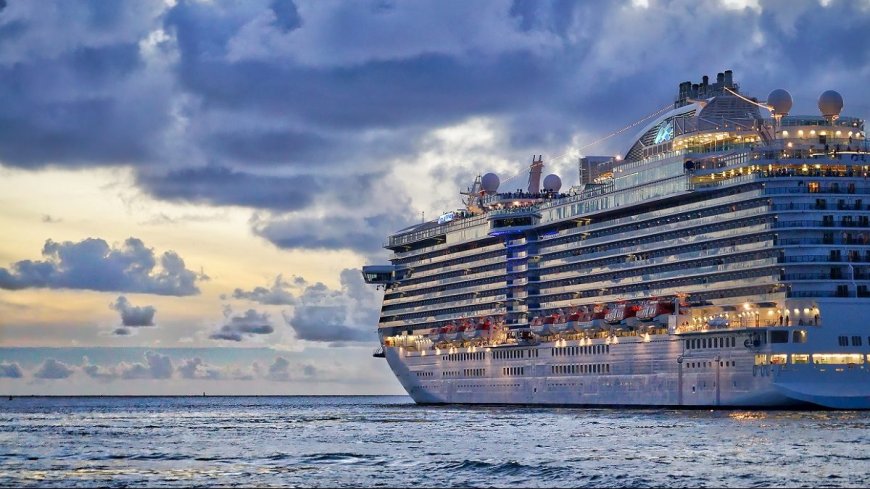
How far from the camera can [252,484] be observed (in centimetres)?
6681

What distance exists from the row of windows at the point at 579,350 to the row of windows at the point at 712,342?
43.9ft

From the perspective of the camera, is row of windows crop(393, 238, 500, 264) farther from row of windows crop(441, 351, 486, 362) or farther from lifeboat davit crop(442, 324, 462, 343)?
row of windows crop(441, 351, 486, 362)

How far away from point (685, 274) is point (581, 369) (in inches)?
657

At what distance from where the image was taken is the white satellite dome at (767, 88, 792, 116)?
12244cm

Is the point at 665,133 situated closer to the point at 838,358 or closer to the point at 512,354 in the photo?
the point at 512,354

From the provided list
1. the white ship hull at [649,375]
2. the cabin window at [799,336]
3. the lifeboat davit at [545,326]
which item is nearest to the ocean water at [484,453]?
the white ship hull at [649,375]

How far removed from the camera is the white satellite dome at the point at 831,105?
399ft

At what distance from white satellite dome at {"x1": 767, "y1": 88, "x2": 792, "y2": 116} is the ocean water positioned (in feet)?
85.6

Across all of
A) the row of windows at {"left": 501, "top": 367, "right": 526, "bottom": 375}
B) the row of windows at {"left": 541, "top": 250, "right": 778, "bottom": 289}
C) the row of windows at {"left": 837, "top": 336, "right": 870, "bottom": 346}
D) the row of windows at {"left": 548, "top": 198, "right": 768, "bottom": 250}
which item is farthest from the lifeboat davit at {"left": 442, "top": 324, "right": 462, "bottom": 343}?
the row of windows at {"left": 837, "top": 336, "right": 870, "bottom": 346}

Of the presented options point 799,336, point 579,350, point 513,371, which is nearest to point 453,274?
point 513,371

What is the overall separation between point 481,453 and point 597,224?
192 feet

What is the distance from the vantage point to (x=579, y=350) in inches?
5394

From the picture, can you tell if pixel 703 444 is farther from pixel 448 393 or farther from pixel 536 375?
pixel 448 393

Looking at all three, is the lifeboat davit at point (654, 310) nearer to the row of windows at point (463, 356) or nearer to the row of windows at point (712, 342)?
the row of windows at point (712, 342)
